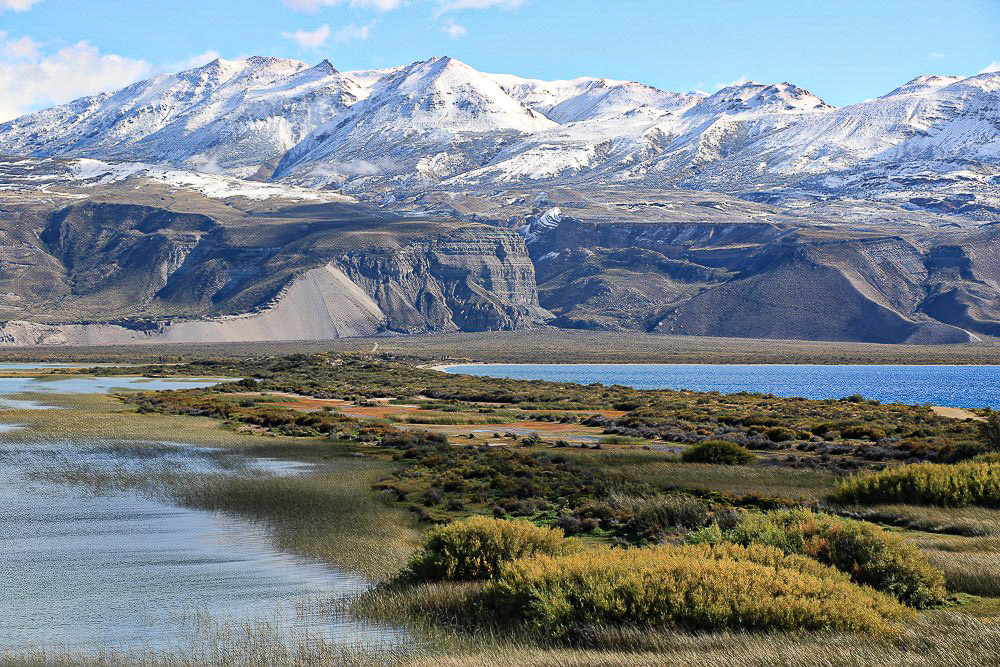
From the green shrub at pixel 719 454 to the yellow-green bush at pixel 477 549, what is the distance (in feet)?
54.3

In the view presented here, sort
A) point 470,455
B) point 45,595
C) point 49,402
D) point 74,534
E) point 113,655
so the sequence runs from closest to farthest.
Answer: point 113,655 < point 45,595 < point 74,534 < point 470,455 < point 49,402

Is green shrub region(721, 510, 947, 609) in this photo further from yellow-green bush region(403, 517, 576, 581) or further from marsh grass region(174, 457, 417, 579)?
marsh grass region(174, 457, 417, 579)

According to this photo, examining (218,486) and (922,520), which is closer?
(922,520)

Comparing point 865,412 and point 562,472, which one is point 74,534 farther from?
point 865,412

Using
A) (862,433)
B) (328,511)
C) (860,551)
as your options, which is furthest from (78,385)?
(860,551)

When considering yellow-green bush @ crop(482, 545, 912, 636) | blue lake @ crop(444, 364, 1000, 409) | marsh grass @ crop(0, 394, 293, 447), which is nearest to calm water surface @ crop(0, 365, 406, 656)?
yellow-green bush @ crop(482, 545, 912, 636)

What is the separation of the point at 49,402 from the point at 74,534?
46.1m

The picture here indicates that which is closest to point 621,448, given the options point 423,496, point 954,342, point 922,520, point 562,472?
point 562,472

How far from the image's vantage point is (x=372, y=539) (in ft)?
65.2

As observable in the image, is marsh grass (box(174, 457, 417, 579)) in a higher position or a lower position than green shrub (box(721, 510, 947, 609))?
lower

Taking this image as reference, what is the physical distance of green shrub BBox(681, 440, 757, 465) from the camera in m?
31.8

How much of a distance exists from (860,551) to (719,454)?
58.4 ft

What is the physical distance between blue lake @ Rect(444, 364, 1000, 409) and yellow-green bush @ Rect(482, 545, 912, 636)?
71.8 meters

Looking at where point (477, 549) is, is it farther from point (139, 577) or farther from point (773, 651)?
point (773, 651)
